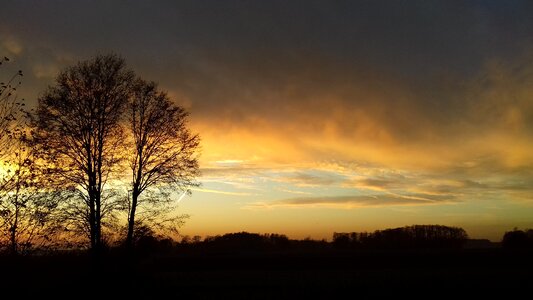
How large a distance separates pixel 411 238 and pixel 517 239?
2460cm

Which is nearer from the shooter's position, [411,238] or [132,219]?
[132,219]

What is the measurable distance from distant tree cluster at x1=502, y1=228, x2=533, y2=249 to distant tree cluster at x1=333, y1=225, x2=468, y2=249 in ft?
35.2

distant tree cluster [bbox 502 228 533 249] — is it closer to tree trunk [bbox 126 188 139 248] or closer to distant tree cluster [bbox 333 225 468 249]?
distant tree cluster [bbox 333 225 468 249]

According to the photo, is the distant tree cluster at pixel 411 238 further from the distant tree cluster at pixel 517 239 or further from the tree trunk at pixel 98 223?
Answer: the tree trunk at pixel 98 223

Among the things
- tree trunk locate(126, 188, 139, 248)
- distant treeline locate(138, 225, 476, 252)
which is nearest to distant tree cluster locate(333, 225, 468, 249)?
distant treeline locate(138, 225, 476, 252)

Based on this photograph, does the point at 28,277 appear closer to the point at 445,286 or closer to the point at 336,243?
the point at 445,286

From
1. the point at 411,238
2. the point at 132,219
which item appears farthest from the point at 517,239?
the point at 132,219

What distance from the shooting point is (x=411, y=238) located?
112688mm

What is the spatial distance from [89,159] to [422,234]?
121 meters

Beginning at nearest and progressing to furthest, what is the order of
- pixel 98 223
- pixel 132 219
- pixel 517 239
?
pixel 98 223
pixel 132 219
pixel 517 239

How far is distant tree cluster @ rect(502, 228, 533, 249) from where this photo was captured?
99625 mm

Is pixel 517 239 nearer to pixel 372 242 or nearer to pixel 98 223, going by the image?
pixel 372 242

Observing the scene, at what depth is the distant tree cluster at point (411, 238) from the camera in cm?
10712

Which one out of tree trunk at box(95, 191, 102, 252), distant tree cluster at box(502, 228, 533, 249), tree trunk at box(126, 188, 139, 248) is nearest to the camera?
tree trunk at box(95, 191, 102, 252)
